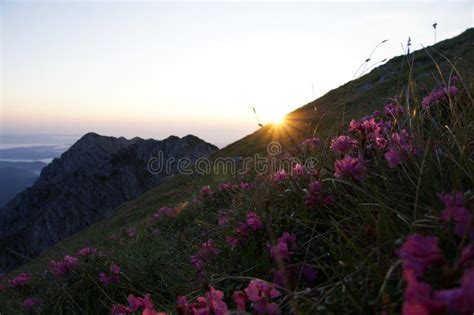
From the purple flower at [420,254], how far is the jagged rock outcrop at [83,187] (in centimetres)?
6745

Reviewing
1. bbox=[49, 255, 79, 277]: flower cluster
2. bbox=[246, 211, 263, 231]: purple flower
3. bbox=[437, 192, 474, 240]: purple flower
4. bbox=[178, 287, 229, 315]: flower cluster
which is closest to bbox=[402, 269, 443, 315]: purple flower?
bbox=[437, 192, 474, 240]: purple flower

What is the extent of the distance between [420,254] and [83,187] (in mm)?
82941

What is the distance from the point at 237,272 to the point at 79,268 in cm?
341

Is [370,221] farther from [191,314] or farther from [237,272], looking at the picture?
[237,272]

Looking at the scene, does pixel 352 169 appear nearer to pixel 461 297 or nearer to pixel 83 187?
pixel 461 297

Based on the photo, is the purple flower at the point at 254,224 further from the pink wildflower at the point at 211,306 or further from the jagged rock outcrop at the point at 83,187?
the jagged rock outcrop at the point at 83,187

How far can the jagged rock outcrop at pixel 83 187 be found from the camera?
74.2 meters

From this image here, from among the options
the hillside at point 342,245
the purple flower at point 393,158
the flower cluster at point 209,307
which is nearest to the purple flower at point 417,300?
the hillside at point 342,245

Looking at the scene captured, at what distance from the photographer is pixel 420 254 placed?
1592 mm

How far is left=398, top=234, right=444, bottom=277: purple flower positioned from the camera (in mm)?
1564

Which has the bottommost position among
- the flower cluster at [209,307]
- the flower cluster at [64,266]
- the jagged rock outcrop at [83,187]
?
the jagged rock outcrop at [83,187]

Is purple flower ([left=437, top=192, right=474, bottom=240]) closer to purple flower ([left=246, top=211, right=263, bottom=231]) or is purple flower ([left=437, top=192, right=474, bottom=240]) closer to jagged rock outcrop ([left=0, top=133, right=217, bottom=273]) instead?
purple flower ([left=246, top=211, right=263, bottom=231])

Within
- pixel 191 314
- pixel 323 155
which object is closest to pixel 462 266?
pixel 191 314

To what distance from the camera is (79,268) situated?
6.25 metres
